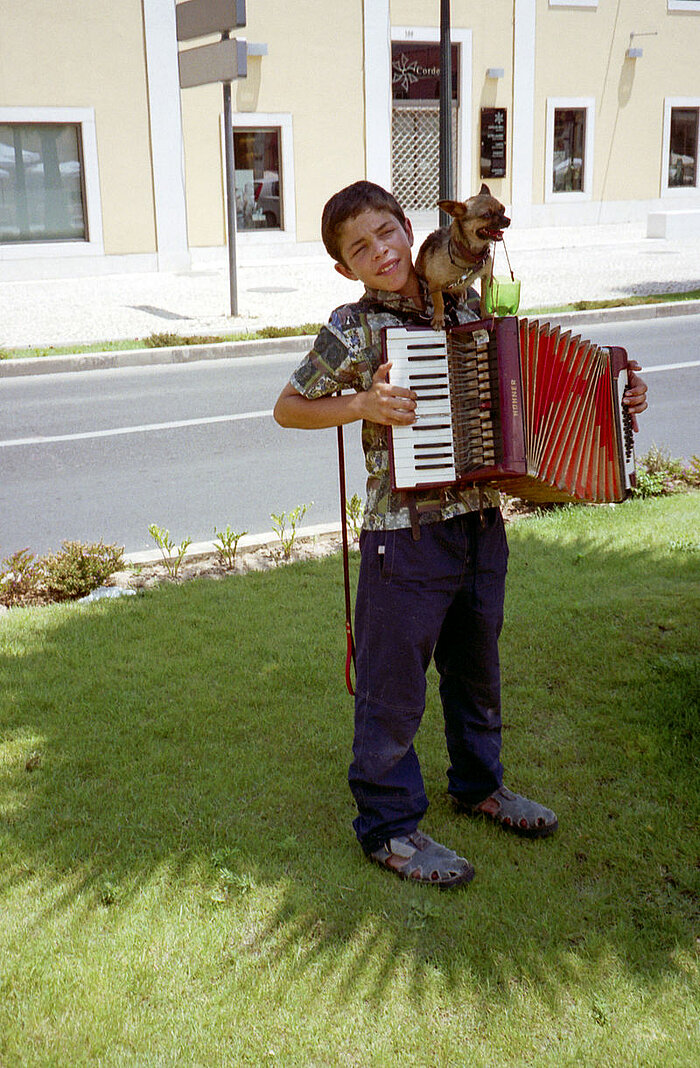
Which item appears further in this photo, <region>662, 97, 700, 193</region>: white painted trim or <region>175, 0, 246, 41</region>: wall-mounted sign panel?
<region>662, 97, 700, 193</region>: white painted trim

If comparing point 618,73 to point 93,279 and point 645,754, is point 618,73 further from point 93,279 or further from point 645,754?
point 645,754

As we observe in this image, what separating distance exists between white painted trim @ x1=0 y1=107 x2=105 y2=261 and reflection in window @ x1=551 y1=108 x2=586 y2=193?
13.1 metres

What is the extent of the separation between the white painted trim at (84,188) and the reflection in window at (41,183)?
11.3 inches

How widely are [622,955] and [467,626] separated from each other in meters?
0.99

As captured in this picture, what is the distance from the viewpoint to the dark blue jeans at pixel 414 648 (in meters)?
3.01

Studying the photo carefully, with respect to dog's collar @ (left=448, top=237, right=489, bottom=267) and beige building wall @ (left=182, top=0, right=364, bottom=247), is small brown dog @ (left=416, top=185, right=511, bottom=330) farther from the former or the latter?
beige building wall @ (left=182, top=0, right=364, bottom=247)

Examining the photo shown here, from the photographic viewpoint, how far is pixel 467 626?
10.5 ft

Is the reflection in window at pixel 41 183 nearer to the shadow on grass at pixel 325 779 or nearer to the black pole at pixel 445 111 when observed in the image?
the black pole at pixel 445 111

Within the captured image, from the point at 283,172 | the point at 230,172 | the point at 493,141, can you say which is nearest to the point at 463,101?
the point at 493,141

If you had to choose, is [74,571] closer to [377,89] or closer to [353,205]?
[353,205]

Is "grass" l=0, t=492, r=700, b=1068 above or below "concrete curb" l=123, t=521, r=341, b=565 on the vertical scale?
below

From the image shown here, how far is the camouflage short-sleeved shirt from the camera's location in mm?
2947

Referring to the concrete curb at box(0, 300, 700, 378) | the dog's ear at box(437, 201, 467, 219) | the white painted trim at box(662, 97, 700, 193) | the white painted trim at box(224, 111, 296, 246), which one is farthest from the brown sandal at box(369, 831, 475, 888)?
the white painted trim at box(662, 97, 700, 193)

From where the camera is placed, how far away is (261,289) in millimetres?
20000
